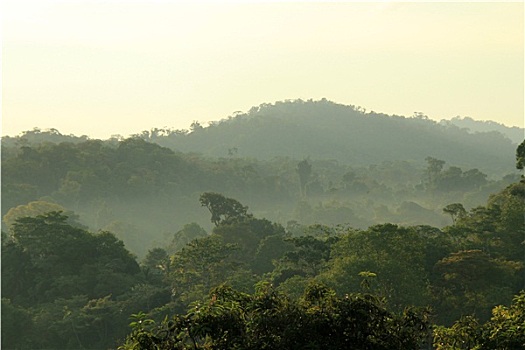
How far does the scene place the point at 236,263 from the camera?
5581 centimetres

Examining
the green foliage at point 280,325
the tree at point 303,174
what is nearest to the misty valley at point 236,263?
the green foliage at point 280,325

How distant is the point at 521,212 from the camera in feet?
167

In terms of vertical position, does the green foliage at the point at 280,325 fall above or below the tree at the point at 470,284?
above

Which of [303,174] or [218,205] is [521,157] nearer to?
[218,205]

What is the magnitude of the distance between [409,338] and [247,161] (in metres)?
183

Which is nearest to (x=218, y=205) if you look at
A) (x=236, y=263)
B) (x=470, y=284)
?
(x=236, y=263)

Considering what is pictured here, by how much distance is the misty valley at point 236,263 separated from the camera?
1187 centimetres

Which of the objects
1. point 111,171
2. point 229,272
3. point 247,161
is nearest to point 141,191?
point 111,171

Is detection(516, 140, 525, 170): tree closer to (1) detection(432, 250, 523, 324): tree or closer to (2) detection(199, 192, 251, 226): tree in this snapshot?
(1) detection(432, 250, 523, 324): tree

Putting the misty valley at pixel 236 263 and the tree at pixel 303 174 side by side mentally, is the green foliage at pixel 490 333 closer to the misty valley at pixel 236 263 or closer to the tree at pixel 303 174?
the misty valley at pixel 236 263

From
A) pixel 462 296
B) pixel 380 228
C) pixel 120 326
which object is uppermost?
pixel 380 228

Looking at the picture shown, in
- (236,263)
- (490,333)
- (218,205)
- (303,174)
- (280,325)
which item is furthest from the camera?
(303,174)

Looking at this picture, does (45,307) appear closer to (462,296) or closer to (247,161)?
(462,296)

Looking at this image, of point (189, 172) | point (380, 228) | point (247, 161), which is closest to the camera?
point (380, 228)
